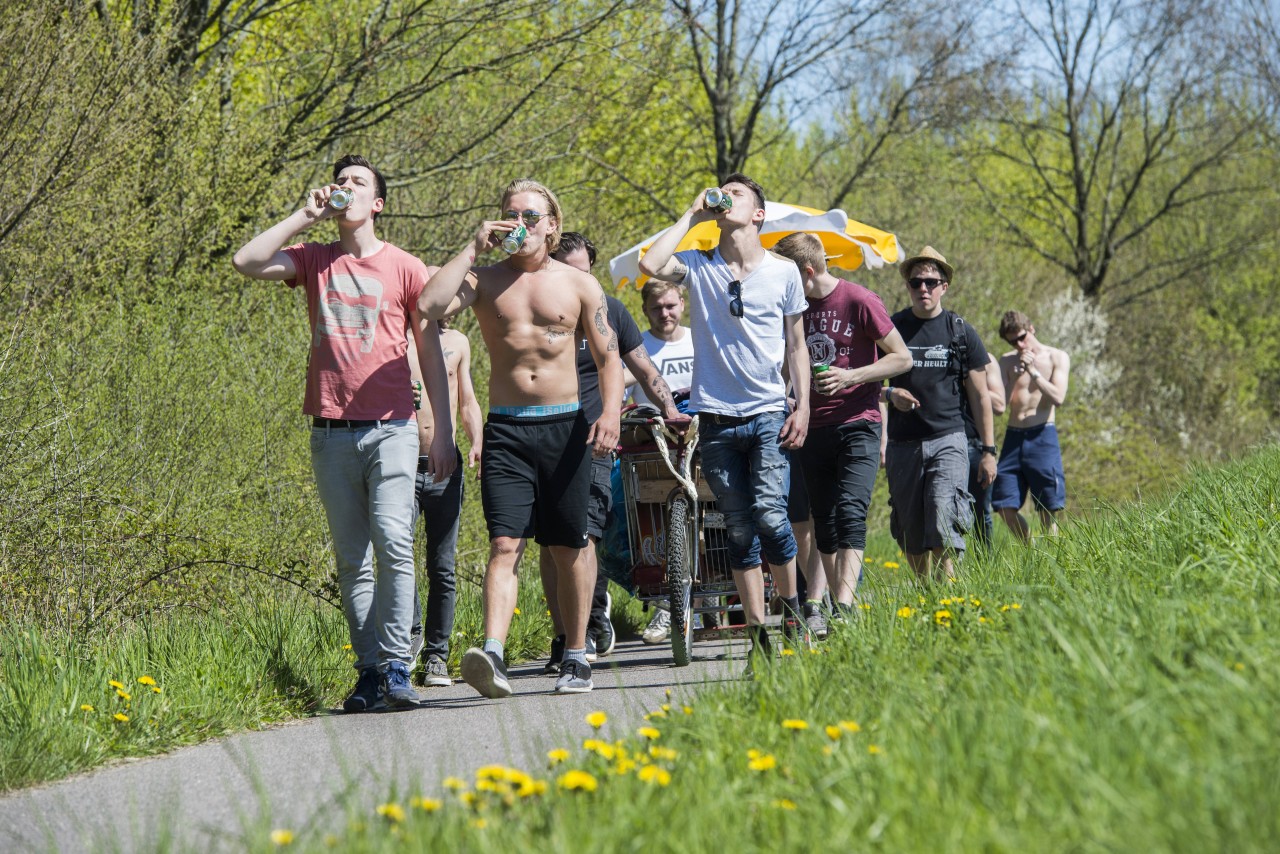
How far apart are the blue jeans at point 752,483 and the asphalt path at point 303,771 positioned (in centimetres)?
71

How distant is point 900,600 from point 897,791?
115 inches

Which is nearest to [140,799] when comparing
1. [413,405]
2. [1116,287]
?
[413,405]

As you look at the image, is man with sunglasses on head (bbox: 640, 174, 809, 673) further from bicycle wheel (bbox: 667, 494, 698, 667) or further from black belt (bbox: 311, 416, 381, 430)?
black belt (bbox: 311, 416, 381, 430)

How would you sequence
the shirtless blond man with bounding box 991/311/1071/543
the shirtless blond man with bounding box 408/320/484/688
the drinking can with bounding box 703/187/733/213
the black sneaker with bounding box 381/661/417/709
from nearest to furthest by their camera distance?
the black sneaker with bounding box 381/661/417/709
the drinking can with bounding box 703/187/733/213
the shirtless blond man with bounding box 408/320/484/688
the shirtless blond man with bounding box 991/311/1071/543

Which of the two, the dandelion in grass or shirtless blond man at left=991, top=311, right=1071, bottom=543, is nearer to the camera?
the dandelion in grass

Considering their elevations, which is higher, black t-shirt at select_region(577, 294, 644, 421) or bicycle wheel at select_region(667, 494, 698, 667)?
black t-shirt at select_region(577, 294, 644, 421)

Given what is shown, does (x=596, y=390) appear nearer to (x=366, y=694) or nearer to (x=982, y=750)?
(x=366, y=694)

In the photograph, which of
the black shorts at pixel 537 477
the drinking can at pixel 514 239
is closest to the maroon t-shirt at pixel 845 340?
the black shorts at pixel 537 477

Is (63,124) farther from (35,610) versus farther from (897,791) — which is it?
(897,791)

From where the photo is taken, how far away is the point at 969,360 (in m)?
8.67

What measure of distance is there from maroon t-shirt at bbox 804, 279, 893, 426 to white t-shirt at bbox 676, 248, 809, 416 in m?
0.81

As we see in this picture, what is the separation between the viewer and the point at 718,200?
6.64 m

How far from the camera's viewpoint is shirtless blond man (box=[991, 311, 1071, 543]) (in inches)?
440

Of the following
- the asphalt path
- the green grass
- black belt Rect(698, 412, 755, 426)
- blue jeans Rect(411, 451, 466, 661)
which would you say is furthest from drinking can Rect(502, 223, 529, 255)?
the green grass
